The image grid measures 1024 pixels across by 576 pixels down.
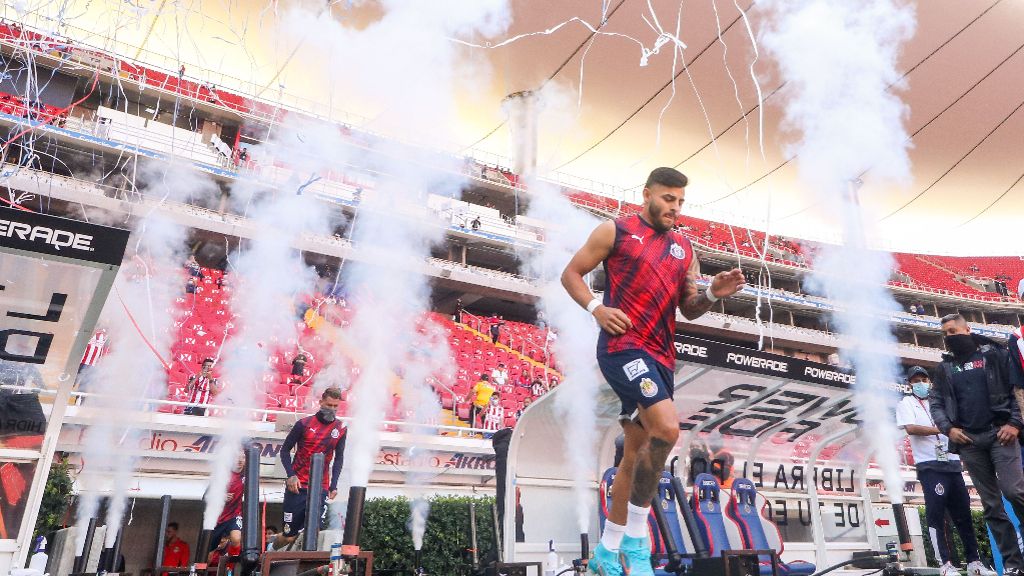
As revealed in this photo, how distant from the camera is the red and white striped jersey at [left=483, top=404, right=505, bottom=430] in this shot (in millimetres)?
15234

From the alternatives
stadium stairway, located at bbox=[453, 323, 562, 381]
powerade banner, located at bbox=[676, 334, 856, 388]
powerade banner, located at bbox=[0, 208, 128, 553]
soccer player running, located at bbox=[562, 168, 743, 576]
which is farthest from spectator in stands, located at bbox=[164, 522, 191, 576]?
stadium stairway, located at bbox=[453, 323, 562, 381]

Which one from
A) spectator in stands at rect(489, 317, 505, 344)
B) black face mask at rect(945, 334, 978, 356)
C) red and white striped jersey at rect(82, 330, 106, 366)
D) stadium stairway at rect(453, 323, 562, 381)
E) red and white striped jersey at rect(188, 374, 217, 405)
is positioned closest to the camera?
black face mask at rect(945, 334, 978, 356)

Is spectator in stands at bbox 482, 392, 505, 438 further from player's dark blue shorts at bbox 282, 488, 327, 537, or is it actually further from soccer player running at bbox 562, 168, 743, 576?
soccer player running at bbox 562, 168, 743, 576

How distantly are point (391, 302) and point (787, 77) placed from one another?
17284 millimetres

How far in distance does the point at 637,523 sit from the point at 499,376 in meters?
16.3

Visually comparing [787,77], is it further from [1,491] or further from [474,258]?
[1,491]

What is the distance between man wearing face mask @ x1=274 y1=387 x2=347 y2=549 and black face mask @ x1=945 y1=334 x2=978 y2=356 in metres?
4.82

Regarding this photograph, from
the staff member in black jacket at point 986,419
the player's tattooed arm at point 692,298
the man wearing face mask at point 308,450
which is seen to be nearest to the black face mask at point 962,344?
the staff member in black jacket at point 986,419

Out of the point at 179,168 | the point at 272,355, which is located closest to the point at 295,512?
the point at 272,355

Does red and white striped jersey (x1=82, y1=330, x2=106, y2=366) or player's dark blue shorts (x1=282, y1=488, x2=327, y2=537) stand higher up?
red and white striped jersey (x1=82, y1=330, x2=106, y2=366)

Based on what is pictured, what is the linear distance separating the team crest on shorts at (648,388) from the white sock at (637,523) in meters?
0.44

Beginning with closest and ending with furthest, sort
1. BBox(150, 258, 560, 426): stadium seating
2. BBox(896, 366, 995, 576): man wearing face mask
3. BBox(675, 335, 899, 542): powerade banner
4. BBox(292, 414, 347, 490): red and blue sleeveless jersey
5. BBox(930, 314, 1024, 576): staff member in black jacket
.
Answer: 1. BBox(930, 314, 1024, 576): staff member in black jacket
2. BBox(896, 366, 995, 576): man wearing face mask
3. BBox(292, 414, 347, 490): red and blue sleeveless jersey
4. BBox(675, 335, 899, 542): powerade banner
5. BBox(150, 258, 560, 426): stadium seating

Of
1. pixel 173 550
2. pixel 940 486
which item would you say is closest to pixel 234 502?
pixel 173 550

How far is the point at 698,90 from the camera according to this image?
2456 cm
